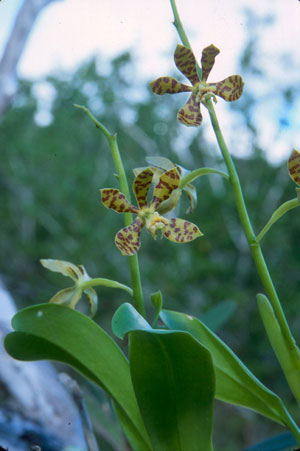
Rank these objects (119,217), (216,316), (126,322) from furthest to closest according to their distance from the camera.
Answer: (119,217), (216,316), (126,322)

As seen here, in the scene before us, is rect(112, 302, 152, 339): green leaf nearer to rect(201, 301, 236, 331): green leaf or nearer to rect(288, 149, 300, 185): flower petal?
rect(288, 149, 300, 185): flower petal

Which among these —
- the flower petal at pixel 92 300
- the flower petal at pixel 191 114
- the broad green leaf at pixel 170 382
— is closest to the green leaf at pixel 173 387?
the broad green leaf at pixel 170 382

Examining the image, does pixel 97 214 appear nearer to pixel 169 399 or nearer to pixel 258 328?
pixel 258 328

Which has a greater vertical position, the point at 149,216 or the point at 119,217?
the point at 149,216

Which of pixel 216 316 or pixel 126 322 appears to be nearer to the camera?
pixel 126 322

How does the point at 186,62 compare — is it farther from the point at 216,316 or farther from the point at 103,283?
the point at 216,316

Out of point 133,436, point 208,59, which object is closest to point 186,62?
point 208,59

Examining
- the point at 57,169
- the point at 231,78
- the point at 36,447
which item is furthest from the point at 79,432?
the point at 57,169
